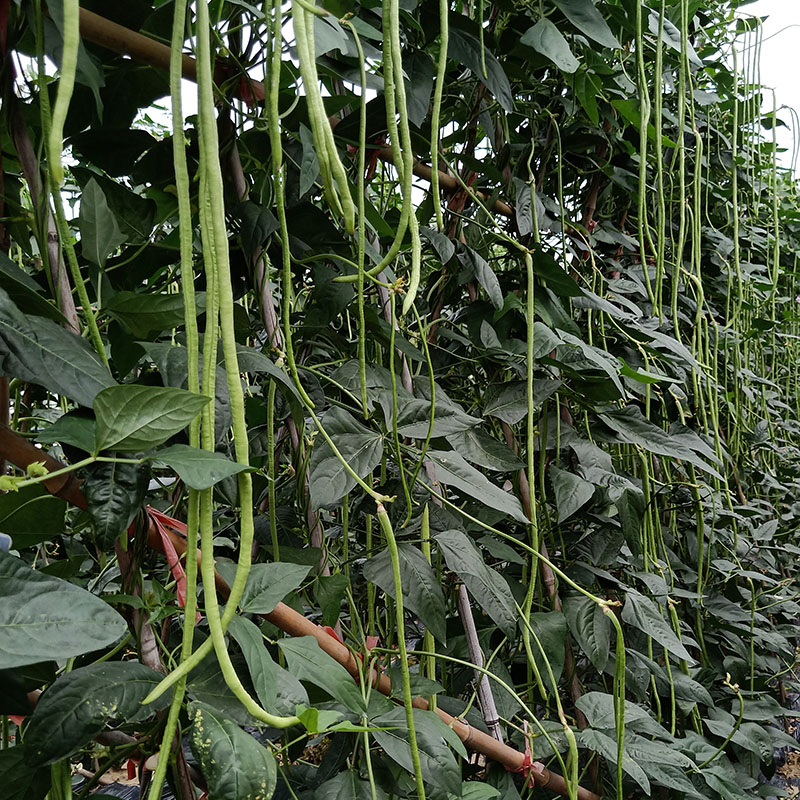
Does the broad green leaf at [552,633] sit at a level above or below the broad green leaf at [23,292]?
below

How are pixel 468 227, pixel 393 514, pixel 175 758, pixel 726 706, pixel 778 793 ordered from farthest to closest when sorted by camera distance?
pixel 726 706, pixel 778 793, pixel 468 227, pixel 393 514, pixel 175 758

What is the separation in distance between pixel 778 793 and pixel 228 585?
1.18 metres

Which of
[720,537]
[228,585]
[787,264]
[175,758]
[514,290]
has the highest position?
[787,264]

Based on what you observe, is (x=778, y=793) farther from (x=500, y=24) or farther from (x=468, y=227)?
(x=500, y=24)

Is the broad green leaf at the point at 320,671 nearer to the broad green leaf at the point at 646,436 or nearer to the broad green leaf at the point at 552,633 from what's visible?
the broad green leaf at the point at 552,633

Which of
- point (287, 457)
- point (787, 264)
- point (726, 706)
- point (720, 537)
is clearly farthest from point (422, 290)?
point (787, 264)

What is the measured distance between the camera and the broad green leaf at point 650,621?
0.92m

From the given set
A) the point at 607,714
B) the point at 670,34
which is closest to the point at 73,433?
the point at 607,714

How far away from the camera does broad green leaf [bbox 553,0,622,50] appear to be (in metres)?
0.84

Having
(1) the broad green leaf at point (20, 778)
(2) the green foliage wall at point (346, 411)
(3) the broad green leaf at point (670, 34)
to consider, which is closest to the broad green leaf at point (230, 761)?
(2) the green foliage wall at point (346, 411)

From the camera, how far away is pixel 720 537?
4.78 feet

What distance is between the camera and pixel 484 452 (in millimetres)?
778

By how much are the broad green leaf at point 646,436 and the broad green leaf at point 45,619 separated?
0.78 metres

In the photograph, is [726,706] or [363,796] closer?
[363,796]
